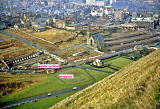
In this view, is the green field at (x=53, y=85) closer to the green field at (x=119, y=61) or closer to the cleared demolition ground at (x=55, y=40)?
the green field at (x=119, y=61)

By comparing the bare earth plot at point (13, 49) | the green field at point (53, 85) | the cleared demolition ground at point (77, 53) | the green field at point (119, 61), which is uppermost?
the bare earth plot at point (13, 49)

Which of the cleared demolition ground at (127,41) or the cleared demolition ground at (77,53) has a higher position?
the cleared demolition ground at (127,41)

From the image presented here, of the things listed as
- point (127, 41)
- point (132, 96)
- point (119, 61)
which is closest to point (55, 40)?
point (127, 41)

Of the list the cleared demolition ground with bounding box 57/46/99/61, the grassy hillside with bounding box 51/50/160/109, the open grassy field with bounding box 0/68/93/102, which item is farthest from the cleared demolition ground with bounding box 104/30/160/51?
the grassy hillside with bounding box 51/50/160/109

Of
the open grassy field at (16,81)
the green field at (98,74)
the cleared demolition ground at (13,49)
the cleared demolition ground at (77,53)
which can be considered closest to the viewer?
the open grassy field at (16,81)

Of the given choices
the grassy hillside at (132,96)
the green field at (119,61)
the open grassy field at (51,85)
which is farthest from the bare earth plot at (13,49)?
the grassy hillside at (132,96)

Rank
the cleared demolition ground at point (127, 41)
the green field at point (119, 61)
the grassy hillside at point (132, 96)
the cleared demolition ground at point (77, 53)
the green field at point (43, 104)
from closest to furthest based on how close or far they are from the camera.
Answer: the grassy hillside at point (132, 96) → the green field at point (43, 104) → the green field at point (119, 61) → the cleared demolition ground at point (77, 53) → the cleared demolition ground at point (127, 41)

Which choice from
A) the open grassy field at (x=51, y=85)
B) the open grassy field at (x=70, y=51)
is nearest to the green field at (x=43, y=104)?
the open grassy field at (x=51, y=85)

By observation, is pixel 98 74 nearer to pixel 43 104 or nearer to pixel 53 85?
pixel 53 85

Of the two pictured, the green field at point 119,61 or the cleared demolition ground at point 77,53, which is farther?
the cleared demolition ground at point 77,53

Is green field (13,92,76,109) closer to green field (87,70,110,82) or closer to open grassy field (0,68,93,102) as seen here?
open grassy field (0,68,93,102)

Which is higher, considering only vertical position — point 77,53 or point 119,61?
point 77,53

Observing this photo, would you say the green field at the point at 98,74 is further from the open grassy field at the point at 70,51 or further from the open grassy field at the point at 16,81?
the open grassy field at the point at 70,51
